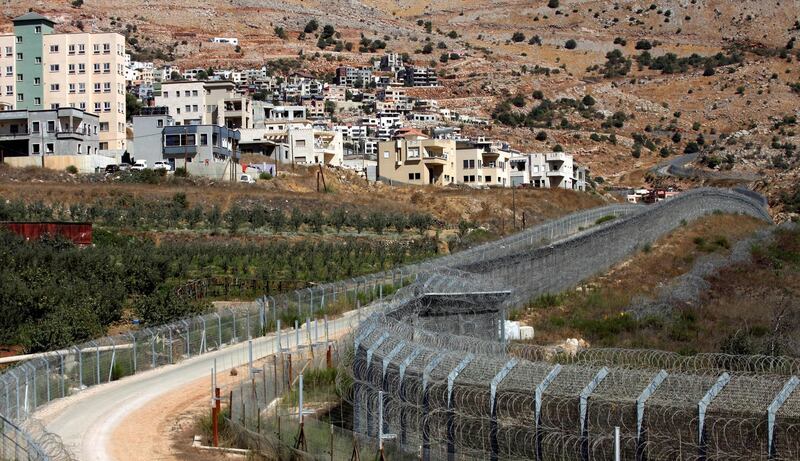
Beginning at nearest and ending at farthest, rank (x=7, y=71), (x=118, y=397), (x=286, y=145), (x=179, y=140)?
(x=118, y=397) < (x=179, y=140) < (x=7, y=71) < (x=286, y=145)

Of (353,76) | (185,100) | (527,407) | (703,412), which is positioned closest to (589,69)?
(353,76)

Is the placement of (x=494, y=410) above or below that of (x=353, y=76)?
below

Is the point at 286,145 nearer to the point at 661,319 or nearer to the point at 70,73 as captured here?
the point at 70,73

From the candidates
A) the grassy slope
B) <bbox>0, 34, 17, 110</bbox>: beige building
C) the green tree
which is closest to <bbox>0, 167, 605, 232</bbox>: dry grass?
the grassy slope

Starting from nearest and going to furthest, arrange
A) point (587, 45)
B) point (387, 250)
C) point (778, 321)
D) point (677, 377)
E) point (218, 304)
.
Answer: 1. point (677, 377)
2. point (778, 321)
3. point (218, 304)
4. point (387, 250)
5. point (587, 45)

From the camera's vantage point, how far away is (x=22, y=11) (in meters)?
167

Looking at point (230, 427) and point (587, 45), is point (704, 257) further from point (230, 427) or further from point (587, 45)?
point (587, 45)

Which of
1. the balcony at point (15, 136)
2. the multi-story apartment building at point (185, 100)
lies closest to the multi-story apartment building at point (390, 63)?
the multi-story apartment building at point (185, 100)

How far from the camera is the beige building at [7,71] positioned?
91750 millimetres

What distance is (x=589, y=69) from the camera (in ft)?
575

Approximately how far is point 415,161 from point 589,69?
87.9 metres

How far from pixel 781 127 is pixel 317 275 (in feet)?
290

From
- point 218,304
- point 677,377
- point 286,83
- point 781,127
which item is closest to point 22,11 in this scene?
point 286,83

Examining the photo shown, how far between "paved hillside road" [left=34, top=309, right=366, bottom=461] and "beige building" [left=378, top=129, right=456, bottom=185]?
5972 centimetres
